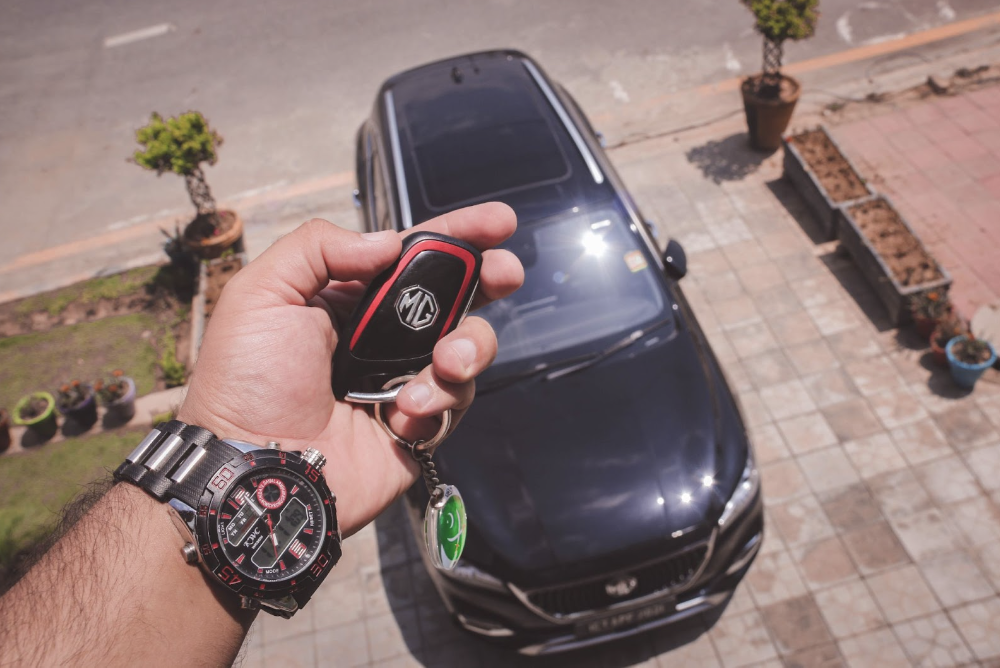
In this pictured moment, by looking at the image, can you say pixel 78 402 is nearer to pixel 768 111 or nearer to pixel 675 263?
pixel 675 263

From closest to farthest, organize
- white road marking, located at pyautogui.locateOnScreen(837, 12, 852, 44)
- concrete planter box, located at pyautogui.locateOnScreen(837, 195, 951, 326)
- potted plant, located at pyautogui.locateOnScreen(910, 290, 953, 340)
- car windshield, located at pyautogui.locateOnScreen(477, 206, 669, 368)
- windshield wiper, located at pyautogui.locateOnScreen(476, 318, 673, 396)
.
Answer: windshield wiper, located at pyautogui.locateOnScreen(476, 318, 673, 396), car windshield, located at pyautogui.locateOnScreen(477, 206, 669, 368), potted plant, located at pyautogui.locateOnScreen(910, 290, 953, 340), concrete planter box, located at pyautogui.locateOnScreen(837, 195, 951, 326), white road marking, located at pyautogui.locateOnScreen(837, 12, 852, 44)

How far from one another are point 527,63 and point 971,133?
16.7ft

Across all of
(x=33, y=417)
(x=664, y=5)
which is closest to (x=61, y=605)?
(x=33, y=417)

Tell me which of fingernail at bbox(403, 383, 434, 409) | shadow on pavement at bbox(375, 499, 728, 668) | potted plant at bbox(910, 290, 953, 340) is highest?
fingernail at bbox(403, 383, 434, 409)

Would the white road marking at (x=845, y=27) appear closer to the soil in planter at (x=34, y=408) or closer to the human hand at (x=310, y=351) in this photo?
the human hand at (x=310, y=351)

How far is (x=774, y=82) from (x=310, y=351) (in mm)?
7184

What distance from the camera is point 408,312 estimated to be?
8.54ft

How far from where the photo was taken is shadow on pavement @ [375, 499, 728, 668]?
4879mm

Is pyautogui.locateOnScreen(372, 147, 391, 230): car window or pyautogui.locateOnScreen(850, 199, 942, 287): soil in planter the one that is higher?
pyautogui.locateOnScreen(372, 147, 391, 230): car window

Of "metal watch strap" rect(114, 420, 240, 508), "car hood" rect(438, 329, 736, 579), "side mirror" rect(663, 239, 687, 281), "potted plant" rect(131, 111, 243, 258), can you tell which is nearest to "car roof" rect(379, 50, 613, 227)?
"side mirror" rect(663, 239, 687, 281)

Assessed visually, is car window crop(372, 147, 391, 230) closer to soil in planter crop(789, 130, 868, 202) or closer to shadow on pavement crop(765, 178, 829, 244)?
shadow on pavement crop(765, 178, 829, 244)

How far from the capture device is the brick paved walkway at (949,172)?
6844 millimetres

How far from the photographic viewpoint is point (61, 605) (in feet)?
6.99

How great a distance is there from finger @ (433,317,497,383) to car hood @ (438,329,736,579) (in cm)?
192
